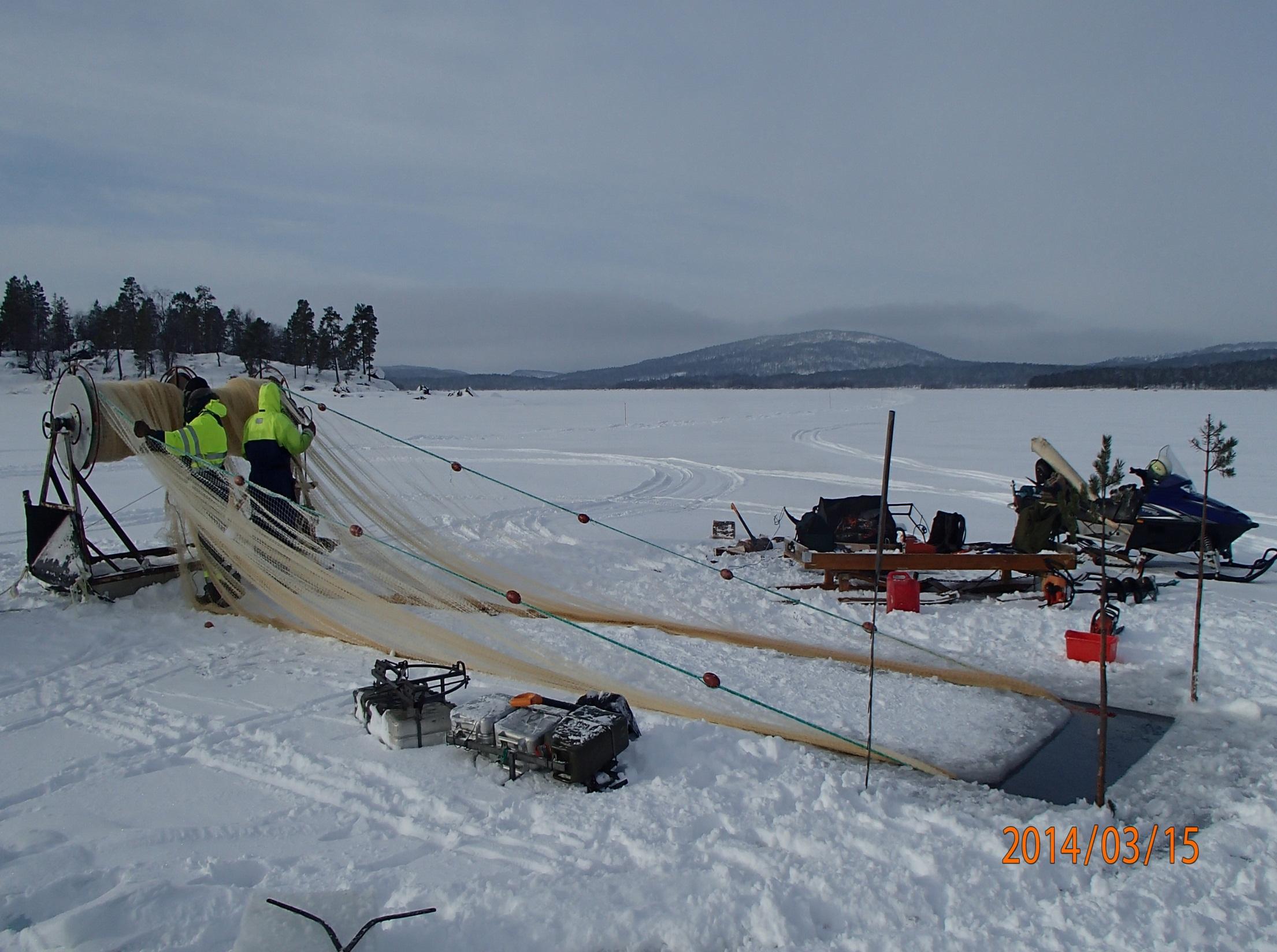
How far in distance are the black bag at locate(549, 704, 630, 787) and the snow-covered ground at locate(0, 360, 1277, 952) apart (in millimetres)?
106

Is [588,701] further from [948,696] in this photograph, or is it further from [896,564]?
[896,564]

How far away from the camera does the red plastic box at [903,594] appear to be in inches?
265

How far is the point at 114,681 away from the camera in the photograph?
5.13 meters

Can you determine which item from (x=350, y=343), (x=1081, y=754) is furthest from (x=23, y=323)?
(x=1081, y=754)

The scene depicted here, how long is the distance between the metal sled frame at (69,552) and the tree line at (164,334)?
45517 mm

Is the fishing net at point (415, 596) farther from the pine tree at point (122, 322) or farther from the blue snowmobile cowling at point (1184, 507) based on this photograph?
the pine tree at point (122, 322)

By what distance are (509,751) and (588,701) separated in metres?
0.52

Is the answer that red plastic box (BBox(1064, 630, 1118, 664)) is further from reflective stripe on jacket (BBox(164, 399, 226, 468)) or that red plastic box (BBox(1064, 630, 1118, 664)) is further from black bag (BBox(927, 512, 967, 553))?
reflective stripe on jacket (BBox(164, 399, 226, 468))

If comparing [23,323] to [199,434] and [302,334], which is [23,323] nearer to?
[302,334]

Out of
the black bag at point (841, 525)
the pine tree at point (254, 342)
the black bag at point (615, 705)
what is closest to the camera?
the black bag at point (615, 705)

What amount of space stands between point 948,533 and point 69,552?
7.81 meters

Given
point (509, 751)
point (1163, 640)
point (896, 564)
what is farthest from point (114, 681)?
point (1163, 640)

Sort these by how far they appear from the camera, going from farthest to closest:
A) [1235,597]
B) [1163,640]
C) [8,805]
A: 1. [1235,597]
2. [1163,640]
3. [8,805]
